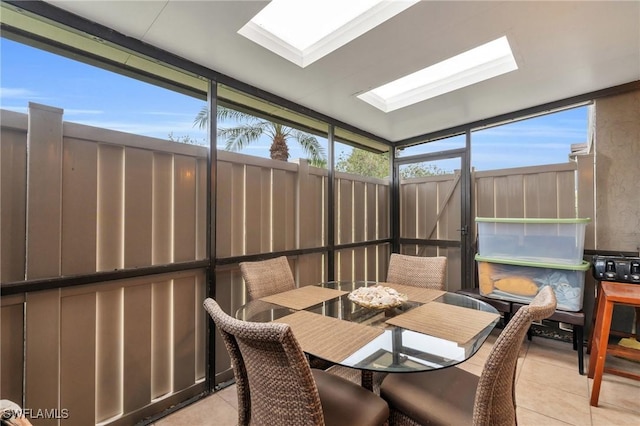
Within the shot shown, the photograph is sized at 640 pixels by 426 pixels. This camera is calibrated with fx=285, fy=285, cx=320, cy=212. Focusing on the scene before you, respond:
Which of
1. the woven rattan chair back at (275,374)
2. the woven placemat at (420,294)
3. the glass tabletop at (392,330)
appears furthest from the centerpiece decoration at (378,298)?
the woven rattan chair back at (275,374)

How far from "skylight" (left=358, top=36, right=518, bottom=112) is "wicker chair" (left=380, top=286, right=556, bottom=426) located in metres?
1.87

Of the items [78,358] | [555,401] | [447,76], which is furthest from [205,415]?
[447,76]

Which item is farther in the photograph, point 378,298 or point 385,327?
point 378,298

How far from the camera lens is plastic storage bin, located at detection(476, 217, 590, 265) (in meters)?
2.54

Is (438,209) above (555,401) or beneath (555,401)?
above

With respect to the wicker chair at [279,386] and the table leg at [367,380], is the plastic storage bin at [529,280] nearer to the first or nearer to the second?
the table leg at [367,380]

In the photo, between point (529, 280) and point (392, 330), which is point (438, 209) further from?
point (392, 330)

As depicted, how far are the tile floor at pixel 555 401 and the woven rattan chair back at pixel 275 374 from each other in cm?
111

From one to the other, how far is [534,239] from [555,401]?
1.35 m

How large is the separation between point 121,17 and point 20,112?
772 millimetres

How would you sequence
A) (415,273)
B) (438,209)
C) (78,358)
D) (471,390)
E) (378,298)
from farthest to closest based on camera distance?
1. (438,209)
2. (415,273)
3. (378,298)
4. (78,358)
5. (471,390)

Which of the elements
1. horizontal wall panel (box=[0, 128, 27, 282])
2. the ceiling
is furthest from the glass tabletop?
the ceiling

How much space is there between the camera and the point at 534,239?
9.00ft

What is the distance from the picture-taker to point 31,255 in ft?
4.94
